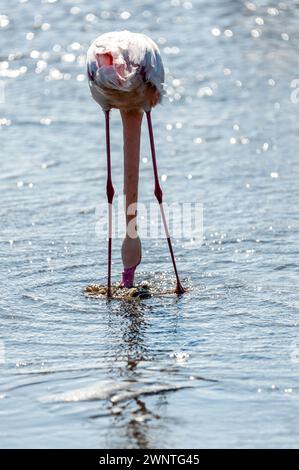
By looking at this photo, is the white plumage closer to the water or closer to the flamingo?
the flamingo

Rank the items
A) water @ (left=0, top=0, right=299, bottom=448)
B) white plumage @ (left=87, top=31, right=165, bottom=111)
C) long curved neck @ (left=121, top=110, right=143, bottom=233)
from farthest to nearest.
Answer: long curved neck @ (left=121, top=110, right=143, bottom=233) → white plumage @ (left=87, top=31, right=165, bottom=111) → water @ (left=0, top=0, right=299, bottom=448)

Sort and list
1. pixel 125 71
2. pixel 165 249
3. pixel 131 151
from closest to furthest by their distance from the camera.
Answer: pixel 125 71 → pixel 131 151 → pixel 165 249

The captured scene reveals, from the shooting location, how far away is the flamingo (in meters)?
7.00

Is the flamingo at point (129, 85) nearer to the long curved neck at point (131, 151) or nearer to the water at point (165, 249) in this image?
the long curved neck at point (131, 151)

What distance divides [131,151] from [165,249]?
52.5 inches

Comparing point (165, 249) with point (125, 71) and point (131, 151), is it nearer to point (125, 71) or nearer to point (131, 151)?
point (131, 151)

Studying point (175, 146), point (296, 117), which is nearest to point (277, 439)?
point (175, 146)

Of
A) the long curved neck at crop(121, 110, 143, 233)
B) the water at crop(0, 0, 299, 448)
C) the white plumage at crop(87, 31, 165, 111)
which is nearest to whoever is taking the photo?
the water at crop(0, 0, 299, 448)

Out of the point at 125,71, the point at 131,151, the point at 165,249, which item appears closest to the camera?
the point at 125,71

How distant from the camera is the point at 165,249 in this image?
867cm

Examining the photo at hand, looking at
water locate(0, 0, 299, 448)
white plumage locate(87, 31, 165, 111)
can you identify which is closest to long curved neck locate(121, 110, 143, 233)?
white plumage locate(87, 31, 165, 111)

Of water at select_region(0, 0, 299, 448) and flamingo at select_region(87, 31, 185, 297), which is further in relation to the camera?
flamingo at select_region(87, 31, 185, 297)

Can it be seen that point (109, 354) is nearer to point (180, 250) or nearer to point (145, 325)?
point (145, 325)

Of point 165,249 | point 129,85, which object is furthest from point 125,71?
point 165,249
